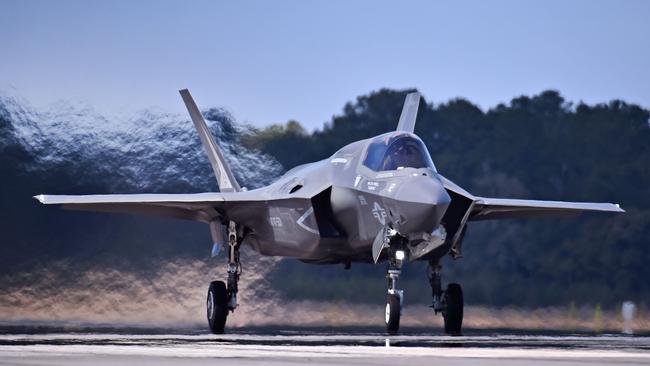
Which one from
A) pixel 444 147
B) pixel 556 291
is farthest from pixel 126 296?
pixel 444 147

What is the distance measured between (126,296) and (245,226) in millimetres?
3506

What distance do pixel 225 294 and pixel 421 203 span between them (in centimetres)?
519

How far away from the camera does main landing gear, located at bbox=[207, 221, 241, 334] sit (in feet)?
70.4

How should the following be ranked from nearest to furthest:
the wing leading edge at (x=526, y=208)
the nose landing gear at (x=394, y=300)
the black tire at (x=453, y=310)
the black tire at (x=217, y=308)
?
the nose landing gear at (x=394, y=300) < the black tire at (x=453, y=310) < the wing leading edge at (x=526, y=208) < the black tire at (x=217, y=308)

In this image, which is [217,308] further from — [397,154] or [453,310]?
[397,154]

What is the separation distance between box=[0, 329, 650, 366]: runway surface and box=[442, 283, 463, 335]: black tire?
3724mm

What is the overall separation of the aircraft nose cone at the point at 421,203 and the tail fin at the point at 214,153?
647cm

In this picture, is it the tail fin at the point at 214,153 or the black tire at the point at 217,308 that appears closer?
the black tire at the point at 217,308

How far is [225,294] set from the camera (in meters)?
21.7

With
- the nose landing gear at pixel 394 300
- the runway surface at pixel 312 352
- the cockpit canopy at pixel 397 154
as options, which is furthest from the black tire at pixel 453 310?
the runway surface at pixel 312 352

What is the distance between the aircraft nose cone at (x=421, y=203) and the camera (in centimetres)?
1750

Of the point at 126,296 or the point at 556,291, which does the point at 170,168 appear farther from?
the point at 556,291

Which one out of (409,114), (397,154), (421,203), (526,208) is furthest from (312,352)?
(409,114)

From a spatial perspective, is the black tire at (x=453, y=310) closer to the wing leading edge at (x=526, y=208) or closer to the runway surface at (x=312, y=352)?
the wing leading edge at (x=526, y=208)
